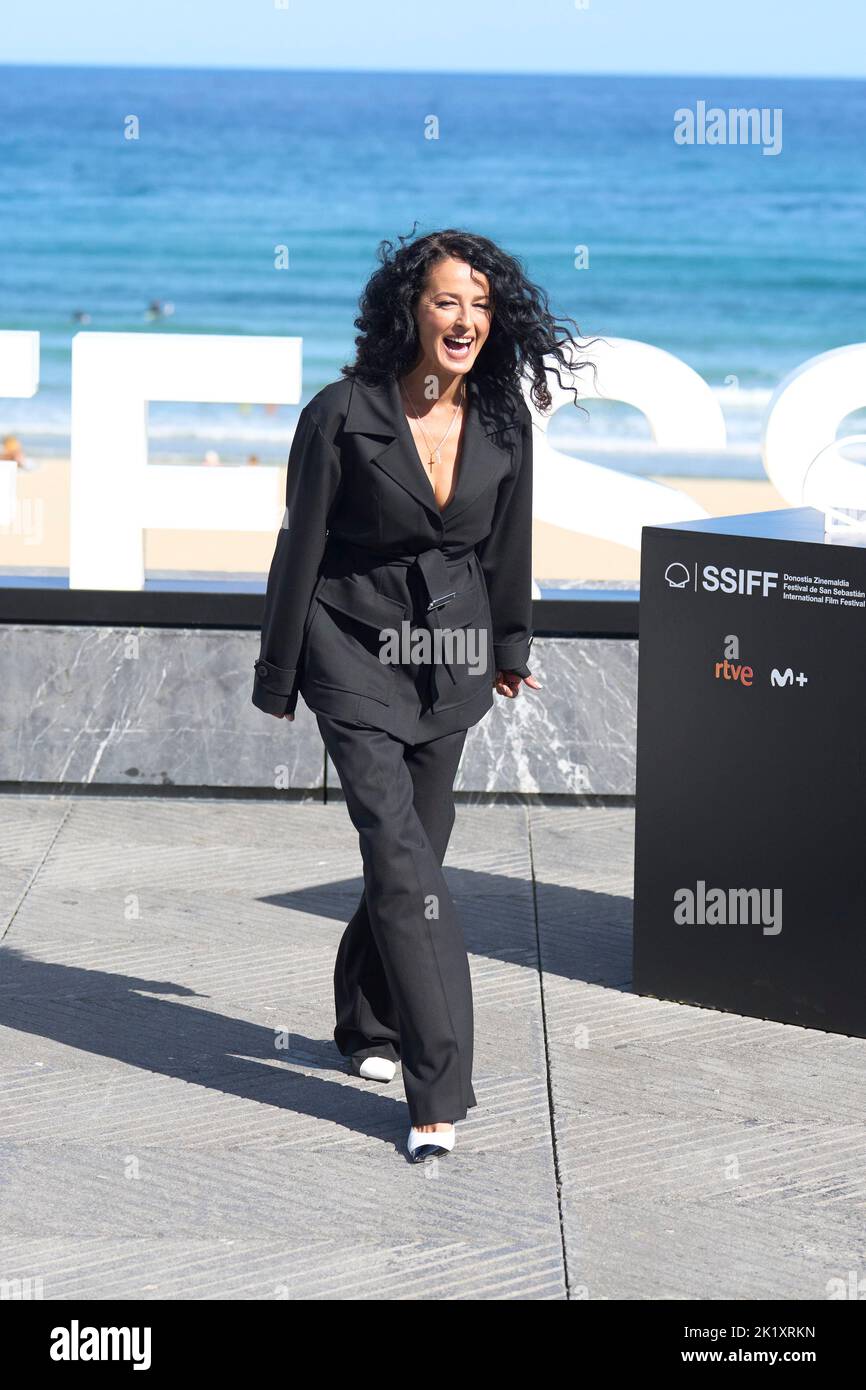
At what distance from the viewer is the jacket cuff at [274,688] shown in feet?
13.6

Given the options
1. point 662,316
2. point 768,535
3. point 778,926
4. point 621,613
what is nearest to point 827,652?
point 768,535

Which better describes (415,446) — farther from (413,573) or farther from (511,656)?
(511,656)

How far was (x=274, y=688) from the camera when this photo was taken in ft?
13.7

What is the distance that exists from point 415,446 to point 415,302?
0.33 metres

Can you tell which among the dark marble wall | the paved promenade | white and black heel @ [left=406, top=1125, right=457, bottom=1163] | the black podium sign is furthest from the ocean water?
white and black heel @ [left=406, top=1125, right=457, bottom=1163]

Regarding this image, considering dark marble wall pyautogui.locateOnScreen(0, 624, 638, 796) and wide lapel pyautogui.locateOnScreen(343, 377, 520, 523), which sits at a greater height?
wide lapel pyautogui.locateOnScreen(343, 377, 520, 523)

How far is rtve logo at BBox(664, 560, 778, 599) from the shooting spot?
4.84 metres

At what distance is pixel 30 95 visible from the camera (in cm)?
5950

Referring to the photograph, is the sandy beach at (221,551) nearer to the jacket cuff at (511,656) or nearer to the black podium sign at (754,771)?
the black podium sign at (754,771)

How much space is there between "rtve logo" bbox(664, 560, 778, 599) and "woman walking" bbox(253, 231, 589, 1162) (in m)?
0.83

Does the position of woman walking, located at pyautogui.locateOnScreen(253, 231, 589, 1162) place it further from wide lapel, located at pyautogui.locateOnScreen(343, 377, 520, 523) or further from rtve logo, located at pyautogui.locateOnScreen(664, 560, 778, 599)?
rtve logo, located at pyautogui.locateOnScreen(664, 560, 778, 599)

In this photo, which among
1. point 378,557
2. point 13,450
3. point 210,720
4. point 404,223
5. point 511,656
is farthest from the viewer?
point 404,223

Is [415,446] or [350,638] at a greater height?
Result: [415,446]

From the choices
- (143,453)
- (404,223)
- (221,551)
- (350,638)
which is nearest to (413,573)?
(350,638)
